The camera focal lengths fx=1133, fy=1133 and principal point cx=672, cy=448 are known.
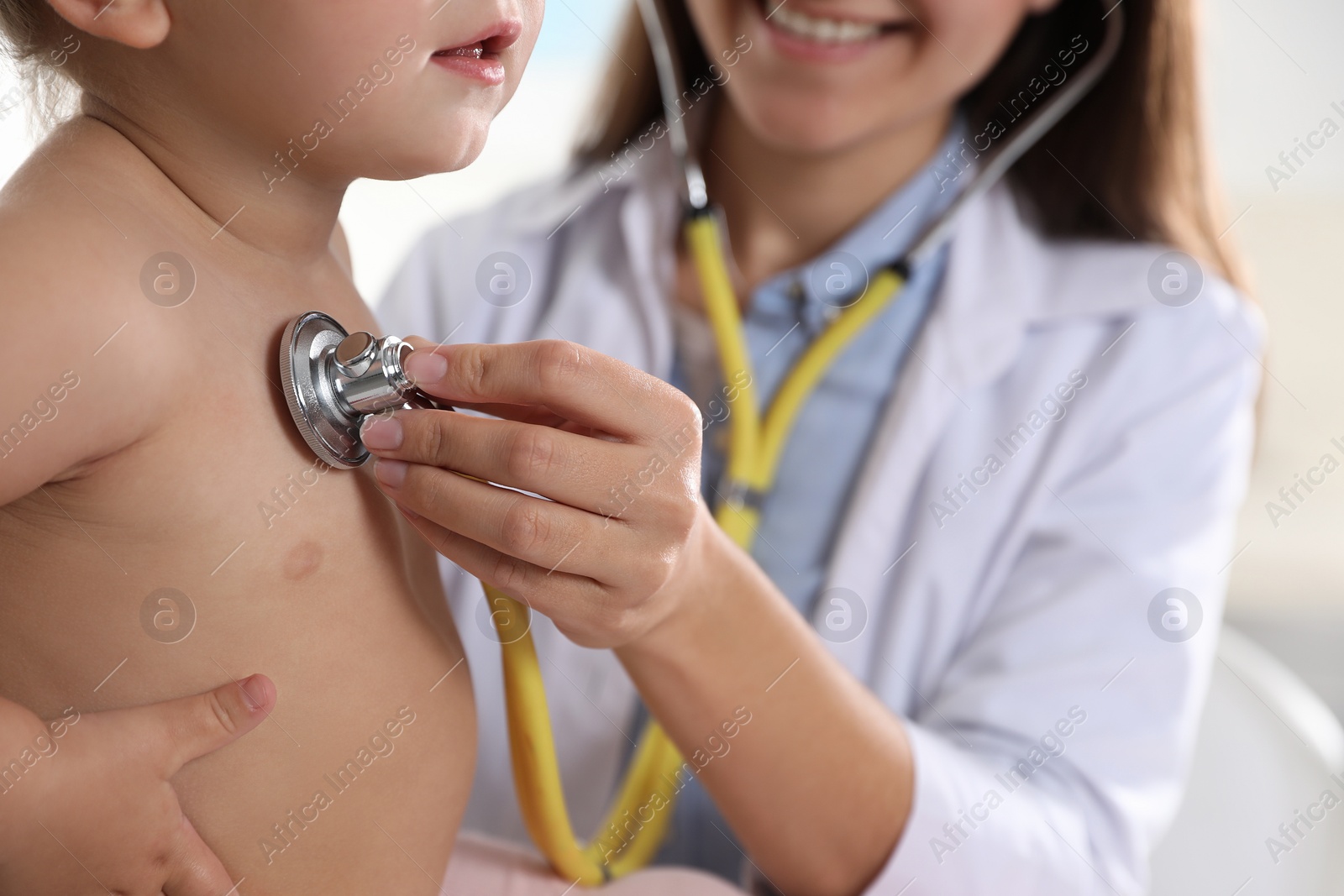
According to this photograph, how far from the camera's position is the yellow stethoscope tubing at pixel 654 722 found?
55cm

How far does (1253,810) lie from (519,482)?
0.71m

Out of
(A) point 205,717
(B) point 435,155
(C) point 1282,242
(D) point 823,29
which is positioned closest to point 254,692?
(A) point 205,717

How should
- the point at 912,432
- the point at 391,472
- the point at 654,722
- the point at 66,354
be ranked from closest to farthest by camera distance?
the point at 66,354 → the point at 391,472 → the point at 654,722 → the point at 912,432

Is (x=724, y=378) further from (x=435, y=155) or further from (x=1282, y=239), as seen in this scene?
(x=1282, y=239)

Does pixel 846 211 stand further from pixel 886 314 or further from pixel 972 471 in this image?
pixel 972 471

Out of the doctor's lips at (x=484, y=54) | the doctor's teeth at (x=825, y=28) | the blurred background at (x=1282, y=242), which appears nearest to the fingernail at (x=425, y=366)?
the doctor's lips at (x=484, y=54)

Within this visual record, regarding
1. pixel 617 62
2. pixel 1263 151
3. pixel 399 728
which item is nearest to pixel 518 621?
pixel 399 728

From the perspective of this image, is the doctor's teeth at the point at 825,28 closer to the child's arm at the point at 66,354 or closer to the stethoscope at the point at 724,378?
the stethoscope at the point at 724,378

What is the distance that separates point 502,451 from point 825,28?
1.86 feet

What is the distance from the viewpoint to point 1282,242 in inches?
92.7

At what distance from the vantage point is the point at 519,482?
477 millimetres

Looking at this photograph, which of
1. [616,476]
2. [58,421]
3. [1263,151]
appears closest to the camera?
[58,421]

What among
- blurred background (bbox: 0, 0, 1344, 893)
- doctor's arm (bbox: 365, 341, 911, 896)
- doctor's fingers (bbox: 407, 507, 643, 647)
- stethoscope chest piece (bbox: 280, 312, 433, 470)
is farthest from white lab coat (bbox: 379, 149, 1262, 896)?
blurred background (bbox: 0, 0, 1344, 893)

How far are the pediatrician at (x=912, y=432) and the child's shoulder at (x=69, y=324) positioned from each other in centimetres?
29
